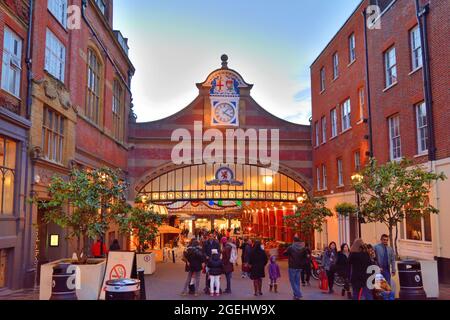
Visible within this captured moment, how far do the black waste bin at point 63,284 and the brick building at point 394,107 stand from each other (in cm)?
1153

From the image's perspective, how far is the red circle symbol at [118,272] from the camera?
1127 centimetres

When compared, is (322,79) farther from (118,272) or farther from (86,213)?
(118,272)

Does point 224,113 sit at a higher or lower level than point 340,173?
higher

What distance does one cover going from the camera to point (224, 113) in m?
31.2

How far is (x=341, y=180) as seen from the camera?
25.3 metres

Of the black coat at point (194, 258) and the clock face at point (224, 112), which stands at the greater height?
the clock face at point (224, 112)

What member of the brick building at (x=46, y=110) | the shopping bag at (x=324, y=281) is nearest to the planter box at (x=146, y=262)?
the brick building at (x=46, y=110)

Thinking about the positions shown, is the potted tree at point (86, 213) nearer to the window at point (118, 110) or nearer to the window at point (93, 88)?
the window at point (93, 88)

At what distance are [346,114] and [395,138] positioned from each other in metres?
5.63

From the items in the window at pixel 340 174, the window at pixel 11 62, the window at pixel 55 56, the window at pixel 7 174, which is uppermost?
the window at pixel 55 56

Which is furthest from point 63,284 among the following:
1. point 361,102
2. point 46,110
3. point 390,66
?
point 361,102

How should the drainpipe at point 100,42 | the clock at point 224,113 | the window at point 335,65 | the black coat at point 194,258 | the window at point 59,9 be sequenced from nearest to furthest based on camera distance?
the black coat at point 194,258 < the window at point 59,9 < the drainpipe at point 100,42 < the window at point 335,65 < the clock at point 224,113

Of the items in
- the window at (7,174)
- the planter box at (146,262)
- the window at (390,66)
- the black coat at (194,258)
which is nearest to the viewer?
the black coat at (194,258)
